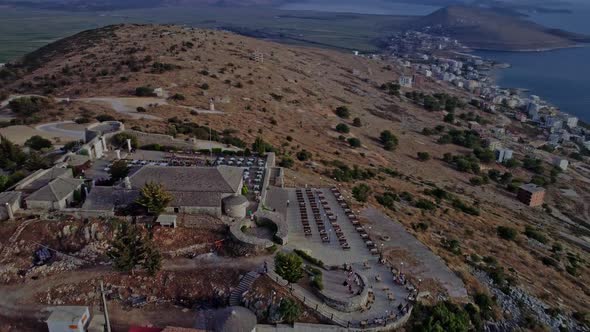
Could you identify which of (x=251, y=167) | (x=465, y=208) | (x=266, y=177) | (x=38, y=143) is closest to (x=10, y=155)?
(x=38, y=143)

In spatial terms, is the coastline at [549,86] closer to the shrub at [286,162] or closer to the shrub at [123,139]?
the shrub at [286,162]

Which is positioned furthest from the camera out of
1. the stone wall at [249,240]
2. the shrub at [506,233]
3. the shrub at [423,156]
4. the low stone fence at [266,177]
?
the shrub at [423,156]

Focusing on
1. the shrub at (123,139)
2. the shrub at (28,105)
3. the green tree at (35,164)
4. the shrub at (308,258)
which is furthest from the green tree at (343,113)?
the shrub at (308,258)

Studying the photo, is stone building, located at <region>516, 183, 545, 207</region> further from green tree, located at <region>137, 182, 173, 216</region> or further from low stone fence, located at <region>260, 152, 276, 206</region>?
green tree, located at <region>137, 182, 173, 216</region>

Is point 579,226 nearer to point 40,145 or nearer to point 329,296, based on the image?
point 329,296

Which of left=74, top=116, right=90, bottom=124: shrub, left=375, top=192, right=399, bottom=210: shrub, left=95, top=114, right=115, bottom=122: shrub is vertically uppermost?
left=95, top=114, right=115, bottom=122: shrub

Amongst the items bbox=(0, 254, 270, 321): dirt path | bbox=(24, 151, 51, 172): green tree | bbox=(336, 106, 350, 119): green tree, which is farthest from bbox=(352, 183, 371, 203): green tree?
bbox=(336, 106, 350, 119): green tree
